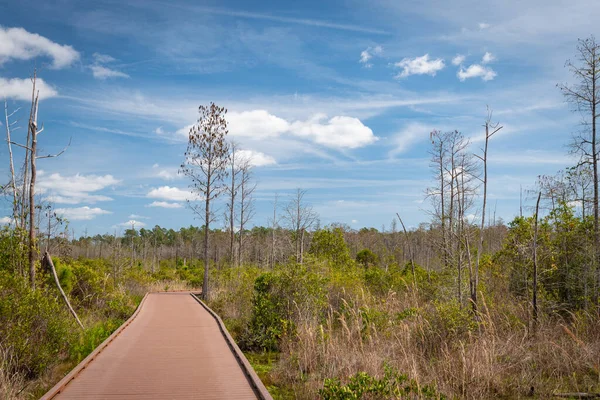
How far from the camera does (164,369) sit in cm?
781

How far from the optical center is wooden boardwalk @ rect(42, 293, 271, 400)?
651cm

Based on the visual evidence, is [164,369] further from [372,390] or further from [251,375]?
[372,390]

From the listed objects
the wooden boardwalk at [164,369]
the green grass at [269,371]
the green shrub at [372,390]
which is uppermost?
the green shrub at [372,390]

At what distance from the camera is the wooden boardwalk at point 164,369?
6512 mm

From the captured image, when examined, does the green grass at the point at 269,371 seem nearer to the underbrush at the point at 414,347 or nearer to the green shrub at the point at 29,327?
the underbrush at the point at 414,347

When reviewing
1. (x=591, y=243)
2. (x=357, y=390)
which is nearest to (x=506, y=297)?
(x=591, y=243)

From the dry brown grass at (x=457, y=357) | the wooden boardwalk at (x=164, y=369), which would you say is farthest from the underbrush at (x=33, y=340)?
the dry brown grass at (x=457, y=357)

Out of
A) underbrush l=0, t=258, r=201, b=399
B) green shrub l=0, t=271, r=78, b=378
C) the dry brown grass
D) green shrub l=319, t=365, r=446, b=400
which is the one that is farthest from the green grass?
green shrub l=0, t=271, r=78, b=378

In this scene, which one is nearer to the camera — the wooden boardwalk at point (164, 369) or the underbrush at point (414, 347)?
the wooden boardwalk at point (164, 369)

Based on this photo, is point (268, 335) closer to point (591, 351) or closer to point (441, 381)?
point (441, 381)

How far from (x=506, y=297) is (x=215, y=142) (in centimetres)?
1612

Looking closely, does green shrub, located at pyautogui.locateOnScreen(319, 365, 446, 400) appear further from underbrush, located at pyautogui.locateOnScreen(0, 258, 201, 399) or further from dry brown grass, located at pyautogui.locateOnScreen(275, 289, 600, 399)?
underbrush, located at pyautogui.locateOnScreen(0, 258, 201, 399)

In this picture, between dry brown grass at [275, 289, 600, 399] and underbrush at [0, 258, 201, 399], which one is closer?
dry brown grass at [275, 289, 600, 399]

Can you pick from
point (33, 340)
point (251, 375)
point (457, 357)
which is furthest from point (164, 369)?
point (457, 357)
